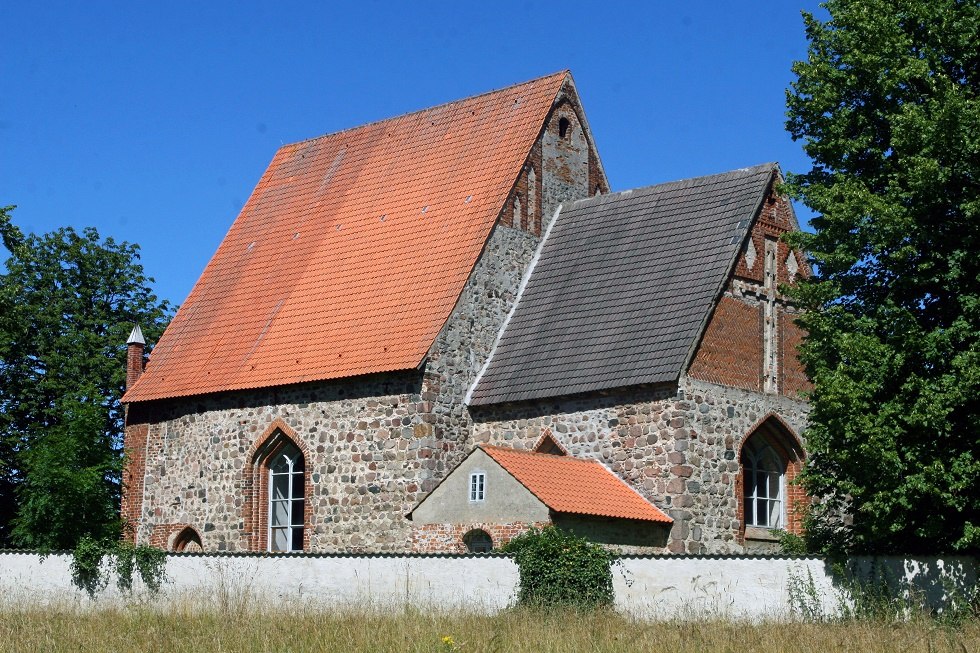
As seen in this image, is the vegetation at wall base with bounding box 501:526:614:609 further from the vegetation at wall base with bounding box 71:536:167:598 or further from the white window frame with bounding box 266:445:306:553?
the white window frame with bounding box 266:445:306:553

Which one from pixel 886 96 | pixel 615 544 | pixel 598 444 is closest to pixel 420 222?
pixel 598 444

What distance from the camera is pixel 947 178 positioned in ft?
58.5

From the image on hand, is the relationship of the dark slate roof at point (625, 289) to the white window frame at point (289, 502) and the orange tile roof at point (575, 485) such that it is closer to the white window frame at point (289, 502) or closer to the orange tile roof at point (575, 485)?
the orange tile roof at point (575, 485)

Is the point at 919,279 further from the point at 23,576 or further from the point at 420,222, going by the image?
the point at 23,576

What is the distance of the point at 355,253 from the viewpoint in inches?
1120

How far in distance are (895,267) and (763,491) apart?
715cm

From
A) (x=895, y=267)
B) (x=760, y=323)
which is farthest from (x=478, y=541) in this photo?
(x=895, y=267)

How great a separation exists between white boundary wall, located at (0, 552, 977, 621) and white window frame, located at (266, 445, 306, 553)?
4267mm

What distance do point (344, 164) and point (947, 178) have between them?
16413 mm

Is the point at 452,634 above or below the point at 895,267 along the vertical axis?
below

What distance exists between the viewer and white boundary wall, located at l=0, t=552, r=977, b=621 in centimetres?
1744

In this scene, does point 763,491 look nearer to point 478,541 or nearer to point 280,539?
point 478,541

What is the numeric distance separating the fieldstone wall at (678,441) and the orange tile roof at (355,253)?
3141 millimetres

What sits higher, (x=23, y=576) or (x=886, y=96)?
(x=886, y=96)
